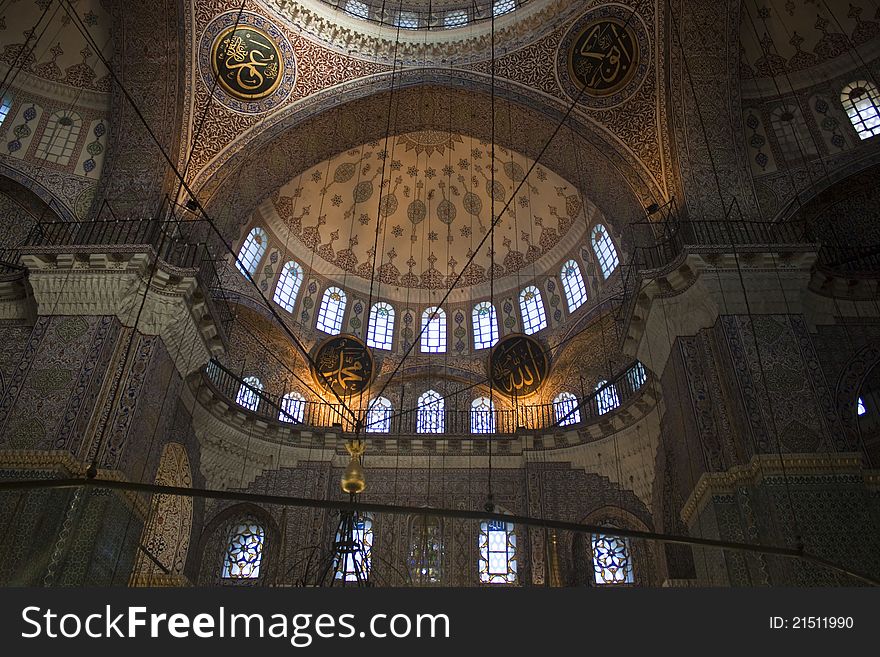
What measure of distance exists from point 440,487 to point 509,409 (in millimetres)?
2074

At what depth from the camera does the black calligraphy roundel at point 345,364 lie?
1251cm

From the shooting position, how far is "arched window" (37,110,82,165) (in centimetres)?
912

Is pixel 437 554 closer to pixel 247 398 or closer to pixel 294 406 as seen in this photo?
pixel 294 406

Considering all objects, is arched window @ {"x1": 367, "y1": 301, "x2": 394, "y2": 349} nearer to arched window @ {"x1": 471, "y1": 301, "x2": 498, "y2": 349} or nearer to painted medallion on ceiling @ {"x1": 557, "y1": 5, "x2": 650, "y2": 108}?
arched window @ {"x1": 471, "y1": 301, "x2": 498, "y2": 349}

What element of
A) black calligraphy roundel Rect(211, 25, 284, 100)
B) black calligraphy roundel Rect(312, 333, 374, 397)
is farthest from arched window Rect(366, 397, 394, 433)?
black calligraphy roundel Rect(211, 25, 284, 100)

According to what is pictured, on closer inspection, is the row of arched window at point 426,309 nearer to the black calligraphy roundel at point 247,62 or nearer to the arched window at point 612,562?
the black calligraphy roundel at point 247,62

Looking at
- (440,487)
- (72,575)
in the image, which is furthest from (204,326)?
(440,487)

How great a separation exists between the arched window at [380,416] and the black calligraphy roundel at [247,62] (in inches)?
224

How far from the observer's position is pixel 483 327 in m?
13.3

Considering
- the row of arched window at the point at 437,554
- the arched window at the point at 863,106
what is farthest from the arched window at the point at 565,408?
the arched window at the point at 863,106

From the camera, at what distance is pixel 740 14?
865 centimetres

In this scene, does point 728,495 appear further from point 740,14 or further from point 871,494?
point 740,14

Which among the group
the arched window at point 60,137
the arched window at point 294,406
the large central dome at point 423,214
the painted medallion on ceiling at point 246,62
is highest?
the large central dome at point 423,214

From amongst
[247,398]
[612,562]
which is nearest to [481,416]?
[612,562]
